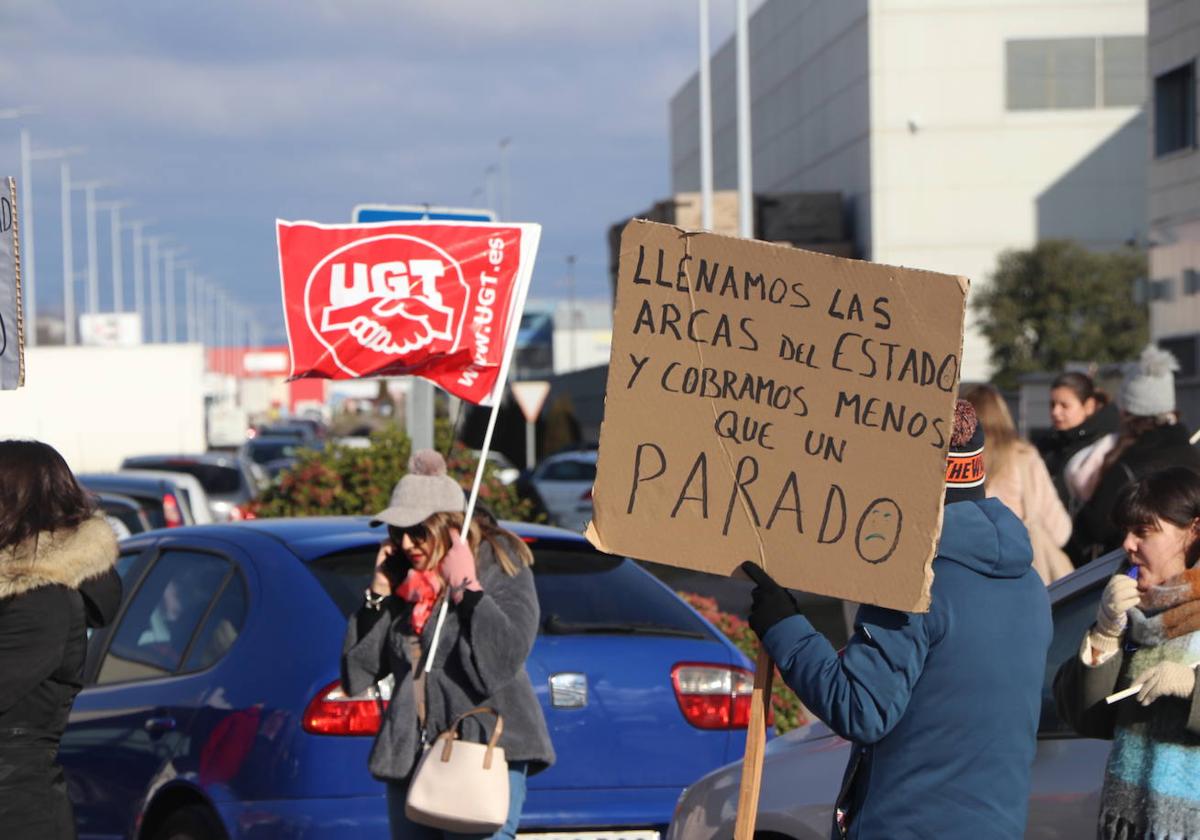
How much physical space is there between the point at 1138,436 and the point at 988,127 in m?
45.6

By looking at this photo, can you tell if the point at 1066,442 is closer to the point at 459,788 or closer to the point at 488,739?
the point at 488,739

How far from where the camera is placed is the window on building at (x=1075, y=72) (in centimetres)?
5162

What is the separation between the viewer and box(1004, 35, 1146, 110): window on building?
51625 millimetres

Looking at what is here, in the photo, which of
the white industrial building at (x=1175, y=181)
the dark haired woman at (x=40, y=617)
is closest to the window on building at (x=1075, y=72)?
the white industrial building at (x=1175, y=181)

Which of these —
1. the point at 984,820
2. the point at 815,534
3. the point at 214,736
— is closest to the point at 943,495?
the point at 815,534

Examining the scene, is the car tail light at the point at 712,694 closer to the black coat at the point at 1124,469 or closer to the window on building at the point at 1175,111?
the black coat at the point at 1124,469

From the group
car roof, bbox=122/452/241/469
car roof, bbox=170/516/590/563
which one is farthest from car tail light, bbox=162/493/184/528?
car roof, bbox=170/516/590/563

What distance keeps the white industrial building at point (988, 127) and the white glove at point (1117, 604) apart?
47834mm

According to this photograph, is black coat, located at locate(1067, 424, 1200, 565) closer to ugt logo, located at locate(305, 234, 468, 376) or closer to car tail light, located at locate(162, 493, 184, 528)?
ugt logo, located at locate(305, 234, 468, 376)

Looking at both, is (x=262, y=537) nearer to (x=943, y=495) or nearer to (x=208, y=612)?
(x=208, y=612)

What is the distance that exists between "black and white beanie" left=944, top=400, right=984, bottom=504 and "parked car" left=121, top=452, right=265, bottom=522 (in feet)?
57.7

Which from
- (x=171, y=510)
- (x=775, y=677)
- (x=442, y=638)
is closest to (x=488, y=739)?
(x=442, y=638)

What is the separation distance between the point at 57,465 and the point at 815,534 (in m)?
1.92

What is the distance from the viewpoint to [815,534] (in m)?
3.64
